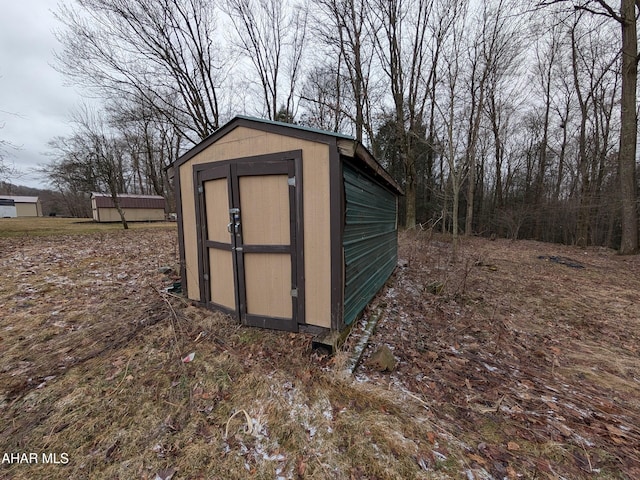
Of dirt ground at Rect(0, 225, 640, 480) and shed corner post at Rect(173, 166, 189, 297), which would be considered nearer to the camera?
dirt ground at Rect(0, 225, 640, 480)

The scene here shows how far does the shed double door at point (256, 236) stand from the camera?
9.78 feet

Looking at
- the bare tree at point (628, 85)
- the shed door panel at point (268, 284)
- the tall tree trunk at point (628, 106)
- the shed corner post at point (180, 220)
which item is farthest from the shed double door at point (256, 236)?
the tall tree trunk at point (628, 106)

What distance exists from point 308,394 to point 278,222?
72.7 inches

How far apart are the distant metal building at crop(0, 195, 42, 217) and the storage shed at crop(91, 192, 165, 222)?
974 inches

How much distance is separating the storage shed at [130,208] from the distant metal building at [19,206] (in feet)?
81.2

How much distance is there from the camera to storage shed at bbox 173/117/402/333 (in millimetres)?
2770

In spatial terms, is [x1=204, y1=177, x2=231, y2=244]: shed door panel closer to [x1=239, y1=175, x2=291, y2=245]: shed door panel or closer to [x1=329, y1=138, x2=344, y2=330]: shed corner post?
[x1=239, y1=175, x2=291, y2=245]: shed door panel

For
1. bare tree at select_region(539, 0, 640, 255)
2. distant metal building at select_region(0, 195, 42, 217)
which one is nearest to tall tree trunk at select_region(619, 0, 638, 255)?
bare tree at select_region(539, 0, 640, 255)

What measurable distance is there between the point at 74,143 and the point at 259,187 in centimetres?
1575

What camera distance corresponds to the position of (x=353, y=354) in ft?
9.00

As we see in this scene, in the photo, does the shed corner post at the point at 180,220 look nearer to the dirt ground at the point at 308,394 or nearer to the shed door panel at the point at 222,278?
the dirt ground at the point at 308,394

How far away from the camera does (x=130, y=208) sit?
2047 centimetres

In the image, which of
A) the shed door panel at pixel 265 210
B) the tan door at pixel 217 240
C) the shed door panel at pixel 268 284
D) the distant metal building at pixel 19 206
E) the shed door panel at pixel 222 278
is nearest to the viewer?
the shed door panel at pixel 265 210

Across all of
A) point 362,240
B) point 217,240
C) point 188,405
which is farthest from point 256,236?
point 188,405
